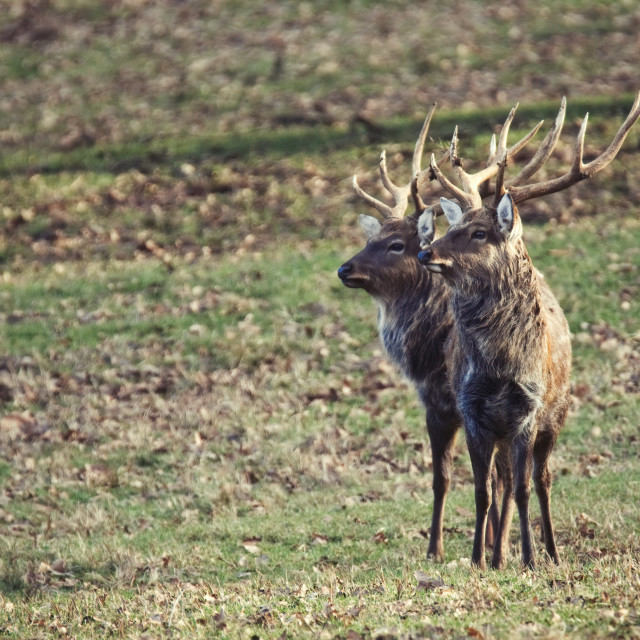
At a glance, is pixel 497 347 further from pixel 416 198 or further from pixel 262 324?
pixel 262 324

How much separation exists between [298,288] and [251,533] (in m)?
6.09

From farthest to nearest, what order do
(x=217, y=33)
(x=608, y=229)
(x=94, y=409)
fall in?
(x=217, y=33)
(x=608, y=229)
(x=94, y=409)

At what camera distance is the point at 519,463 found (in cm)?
694

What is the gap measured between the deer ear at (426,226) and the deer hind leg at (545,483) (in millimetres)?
1817

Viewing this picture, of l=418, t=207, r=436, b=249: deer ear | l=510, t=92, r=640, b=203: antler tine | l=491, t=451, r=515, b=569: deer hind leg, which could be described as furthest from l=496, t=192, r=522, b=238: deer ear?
l=491, t=451, r=515, b=569: deer hind leg

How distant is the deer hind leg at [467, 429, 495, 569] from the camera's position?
23.2ft

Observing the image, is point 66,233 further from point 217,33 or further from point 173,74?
point 217,33

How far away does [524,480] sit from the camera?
22.8ft

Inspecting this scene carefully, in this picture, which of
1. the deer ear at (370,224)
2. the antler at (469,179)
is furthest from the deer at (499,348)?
the deer ear at (370,224)

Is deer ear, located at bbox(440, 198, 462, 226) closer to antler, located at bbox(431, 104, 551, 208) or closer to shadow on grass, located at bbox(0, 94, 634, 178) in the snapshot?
antler, located at bbox(431, 104, 551, 208)

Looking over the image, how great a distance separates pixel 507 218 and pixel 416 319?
1689 millimetres

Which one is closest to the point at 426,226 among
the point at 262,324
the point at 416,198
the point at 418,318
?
the point at 416,198

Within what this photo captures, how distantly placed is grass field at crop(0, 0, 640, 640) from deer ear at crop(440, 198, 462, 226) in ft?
5.10

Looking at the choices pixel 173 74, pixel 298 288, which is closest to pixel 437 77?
pixel 173 74
